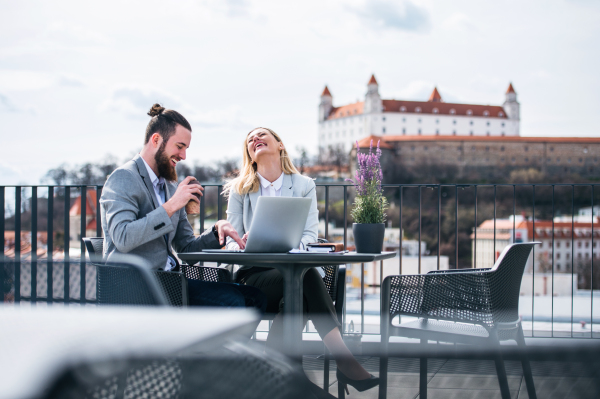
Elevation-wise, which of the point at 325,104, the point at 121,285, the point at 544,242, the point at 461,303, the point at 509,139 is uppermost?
the point at 325,104

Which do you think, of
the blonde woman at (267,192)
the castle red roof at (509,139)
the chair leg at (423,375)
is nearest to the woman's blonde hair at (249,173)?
the blonde woman at (267,192)

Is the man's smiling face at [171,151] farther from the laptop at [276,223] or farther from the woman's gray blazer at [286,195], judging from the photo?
the laptop at [276,223]

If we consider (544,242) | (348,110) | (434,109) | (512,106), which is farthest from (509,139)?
(348,110)

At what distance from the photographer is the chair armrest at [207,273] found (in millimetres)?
2062

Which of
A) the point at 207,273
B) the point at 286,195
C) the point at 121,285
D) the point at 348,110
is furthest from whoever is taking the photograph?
the point at 348,110

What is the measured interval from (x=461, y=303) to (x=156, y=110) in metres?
1.30

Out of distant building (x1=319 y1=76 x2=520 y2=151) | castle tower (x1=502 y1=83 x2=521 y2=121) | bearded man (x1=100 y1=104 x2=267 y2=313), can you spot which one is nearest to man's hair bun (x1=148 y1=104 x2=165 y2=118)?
bearded man (x1=100 y1=104 x2=267 y2=313)

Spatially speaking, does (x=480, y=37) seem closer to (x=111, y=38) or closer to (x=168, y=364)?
(x=111, y=38)

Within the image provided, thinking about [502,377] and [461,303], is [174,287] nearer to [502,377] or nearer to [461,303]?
[461,303]

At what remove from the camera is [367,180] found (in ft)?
5.95

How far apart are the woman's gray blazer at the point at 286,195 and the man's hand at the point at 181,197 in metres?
0.49

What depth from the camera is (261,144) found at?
233cm

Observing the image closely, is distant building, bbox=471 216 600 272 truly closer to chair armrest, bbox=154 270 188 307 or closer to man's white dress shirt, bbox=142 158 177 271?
man's white dress shirt, bbox=142 158 177 271

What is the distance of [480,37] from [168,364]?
85.8 m
